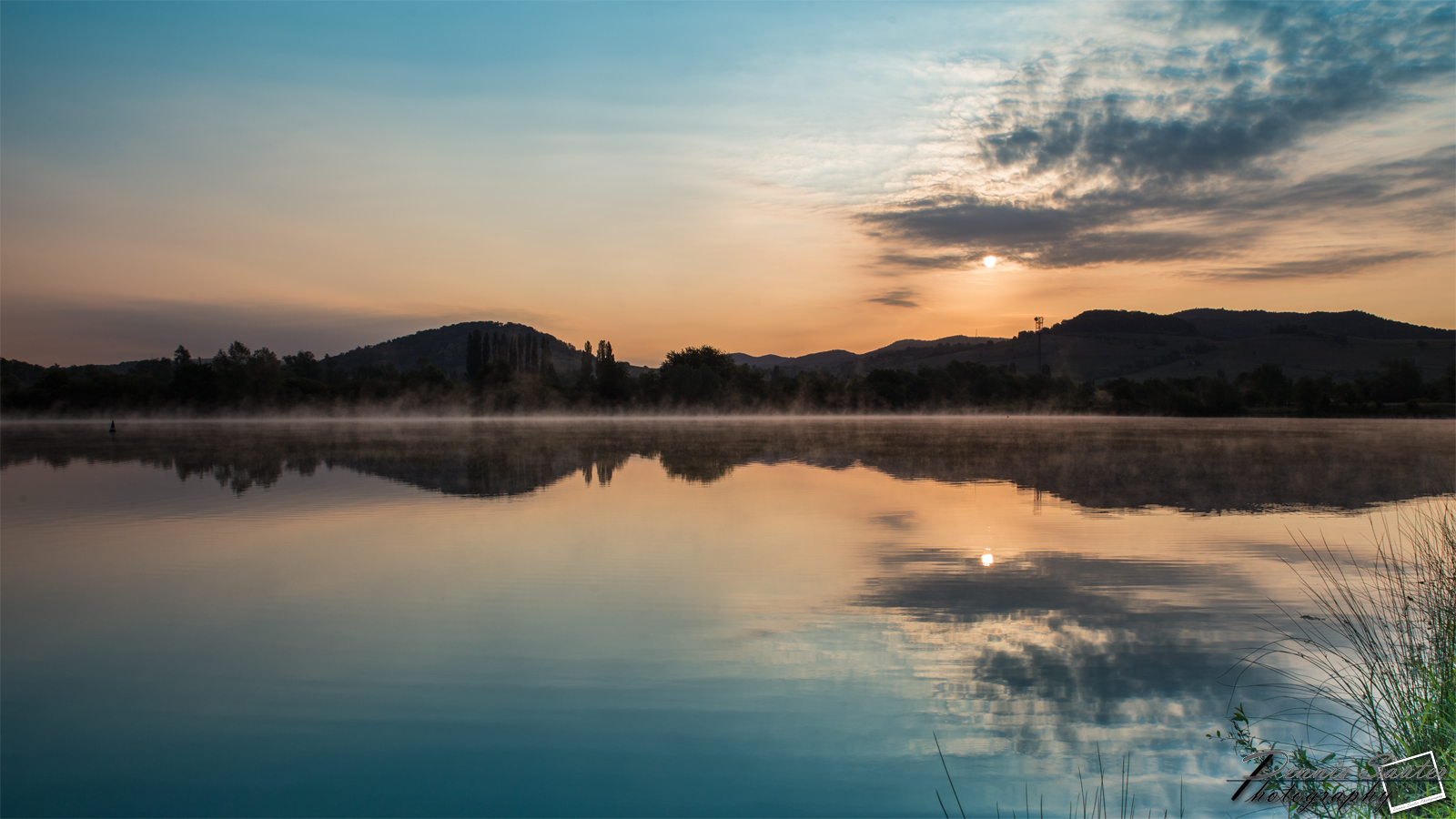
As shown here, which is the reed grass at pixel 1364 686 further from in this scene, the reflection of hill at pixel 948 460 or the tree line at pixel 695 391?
the tree line at pixel 695 391

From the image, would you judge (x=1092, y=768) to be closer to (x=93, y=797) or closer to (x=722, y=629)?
(x=722, y=629)

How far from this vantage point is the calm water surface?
4750 mm

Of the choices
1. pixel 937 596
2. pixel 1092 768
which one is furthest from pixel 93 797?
pixel 937 596

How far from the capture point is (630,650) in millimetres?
6789

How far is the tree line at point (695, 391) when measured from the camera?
88.1 m

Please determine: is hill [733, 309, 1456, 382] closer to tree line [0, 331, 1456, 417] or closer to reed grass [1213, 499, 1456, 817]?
tree line [0, 331, 1456, 417]

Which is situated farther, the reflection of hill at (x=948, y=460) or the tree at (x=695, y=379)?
the tree at (x=695, y=379)

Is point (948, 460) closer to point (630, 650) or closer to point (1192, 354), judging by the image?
point (630, 650)

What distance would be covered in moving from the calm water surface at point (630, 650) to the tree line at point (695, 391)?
8162 cm

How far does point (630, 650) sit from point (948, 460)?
68.7ft

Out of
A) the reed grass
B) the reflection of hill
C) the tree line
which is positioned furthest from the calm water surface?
the tree line

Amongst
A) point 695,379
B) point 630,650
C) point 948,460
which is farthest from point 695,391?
point 630,650

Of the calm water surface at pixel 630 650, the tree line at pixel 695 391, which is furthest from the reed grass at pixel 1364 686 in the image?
the tree line at pixel 695 391

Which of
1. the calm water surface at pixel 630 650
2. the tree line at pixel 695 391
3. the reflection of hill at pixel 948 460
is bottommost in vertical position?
the calm water surface at pixel 630 650
